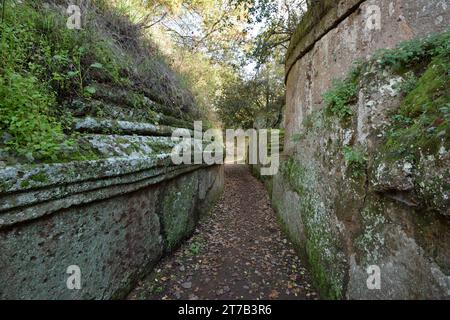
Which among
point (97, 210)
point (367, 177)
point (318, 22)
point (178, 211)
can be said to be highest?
point (318, 22)

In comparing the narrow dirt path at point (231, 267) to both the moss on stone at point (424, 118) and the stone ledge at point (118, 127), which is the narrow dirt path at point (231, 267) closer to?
the stone ledge at point (118, 127)

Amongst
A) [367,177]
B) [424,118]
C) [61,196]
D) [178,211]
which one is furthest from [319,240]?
[61,196]

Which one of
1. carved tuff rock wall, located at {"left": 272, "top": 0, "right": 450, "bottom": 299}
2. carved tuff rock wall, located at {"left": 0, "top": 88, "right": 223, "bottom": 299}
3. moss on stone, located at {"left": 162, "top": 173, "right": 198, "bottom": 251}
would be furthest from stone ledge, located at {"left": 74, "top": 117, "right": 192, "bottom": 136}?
carved tuff rock wall, located at {"left": 272, "top": 0, "right": 450, "bottom": 299}

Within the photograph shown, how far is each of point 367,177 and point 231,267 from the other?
2526 millimetres

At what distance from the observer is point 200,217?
18.4ft

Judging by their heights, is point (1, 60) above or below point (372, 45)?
below

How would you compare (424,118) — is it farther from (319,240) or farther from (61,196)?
(61,196)

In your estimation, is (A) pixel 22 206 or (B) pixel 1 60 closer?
(A) pixel 22 206

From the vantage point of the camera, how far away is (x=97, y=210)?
238 centimetres

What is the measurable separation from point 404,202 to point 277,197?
4325 millimetres

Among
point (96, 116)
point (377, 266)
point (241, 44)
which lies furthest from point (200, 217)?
point (241, 44)

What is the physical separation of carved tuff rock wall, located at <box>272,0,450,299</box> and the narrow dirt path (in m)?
0.39

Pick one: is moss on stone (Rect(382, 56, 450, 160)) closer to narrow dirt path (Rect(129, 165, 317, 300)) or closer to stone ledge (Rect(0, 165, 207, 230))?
narrow dirt path (Rect(129, 165, 317, 300))

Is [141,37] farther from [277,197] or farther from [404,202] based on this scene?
[404,202]
